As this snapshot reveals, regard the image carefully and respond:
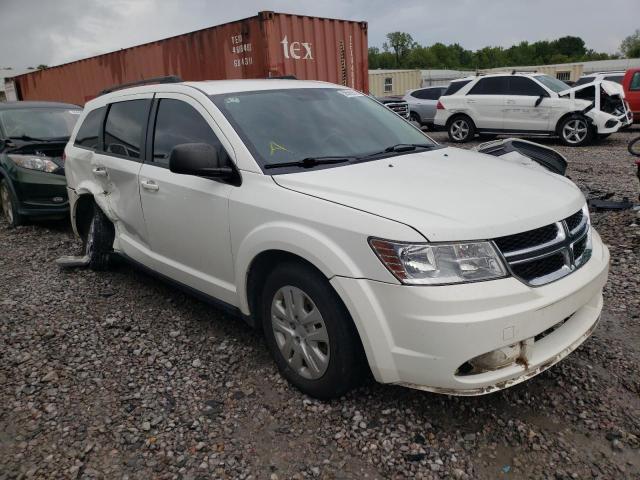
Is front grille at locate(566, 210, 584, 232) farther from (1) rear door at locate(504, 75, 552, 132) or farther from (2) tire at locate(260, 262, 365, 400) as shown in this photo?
(1) rear door at locate(504, 75, 552, 132)

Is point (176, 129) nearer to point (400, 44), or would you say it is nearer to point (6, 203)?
point (6, 203)

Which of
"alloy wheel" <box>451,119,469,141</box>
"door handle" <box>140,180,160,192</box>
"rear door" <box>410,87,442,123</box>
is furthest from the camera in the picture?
"rear door" <box>410,87,442,123</box>

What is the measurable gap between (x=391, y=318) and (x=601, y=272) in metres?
1.23

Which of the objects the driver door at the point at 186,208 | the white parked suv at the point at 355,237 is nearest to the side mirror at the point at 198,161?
the white parked suv at the point at 355,237

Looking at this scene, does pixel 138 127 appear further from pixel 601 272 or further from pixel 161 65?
pixel 161 65

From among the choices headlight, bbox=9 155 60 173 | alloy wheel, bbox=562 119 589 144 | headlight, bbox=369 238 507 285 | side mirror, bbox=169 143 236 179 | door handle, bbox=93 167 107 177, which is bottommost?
alloy wheel, bbox=562 119 589 144

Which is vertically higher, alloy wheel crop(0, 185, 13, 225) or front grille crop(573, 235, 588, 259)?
front grille crop(573, 235, 588, 259)

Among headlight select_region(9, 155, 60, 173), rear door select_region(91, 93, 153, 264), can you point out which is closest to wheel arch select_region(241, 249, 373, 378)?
rear door select_region(91, 93, 153, 264)

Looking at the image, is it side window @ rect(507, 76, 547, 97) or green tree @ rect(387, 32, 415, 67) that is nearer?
side window @ rect(507, 76, 547, 97)

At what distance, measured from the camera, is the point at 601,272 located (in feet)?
8.77

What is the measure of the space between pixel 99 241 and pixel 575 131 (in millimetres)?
10423

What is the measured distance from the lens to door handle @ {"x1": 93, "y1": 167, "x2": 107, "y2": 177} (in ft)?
13.7

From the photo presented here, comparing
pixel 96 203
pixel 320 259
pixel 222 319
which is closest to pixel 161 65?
pixel 96 203

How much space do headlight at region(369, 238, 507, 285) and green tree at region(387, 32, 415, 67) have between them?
98.1m
